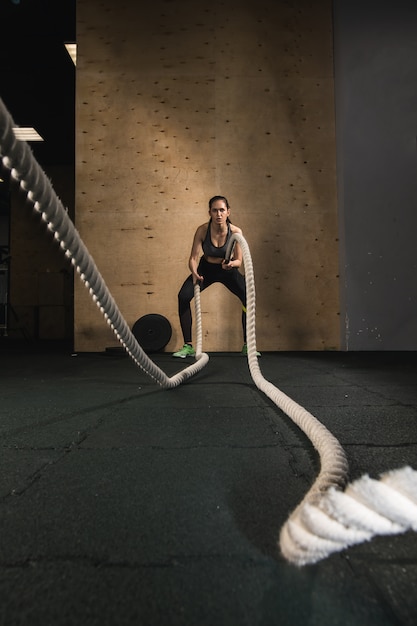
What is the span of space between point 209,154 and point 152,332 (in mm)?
2053

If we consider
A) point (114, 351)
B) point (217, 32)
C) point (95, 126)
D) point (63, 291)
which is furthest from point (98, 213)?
point (63, 291)

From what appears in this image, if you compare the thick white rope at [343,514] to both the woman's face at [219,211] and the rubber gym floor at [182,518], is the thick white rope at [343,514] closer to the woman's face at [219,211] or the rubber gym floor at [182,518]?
the rubber gym floor at [182,518]

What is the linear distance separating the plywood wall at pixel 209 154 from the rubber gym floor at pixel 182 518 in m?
2.83

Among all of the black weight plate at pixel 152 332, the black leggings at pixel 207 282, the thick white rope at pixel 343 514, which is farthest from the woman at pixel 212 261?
the thick white rope at pixel 343 514

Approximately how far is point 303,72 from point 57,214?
15.5 feet

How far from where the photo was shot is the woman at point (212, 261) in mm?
3596

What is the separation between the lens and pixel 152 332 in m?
4.15

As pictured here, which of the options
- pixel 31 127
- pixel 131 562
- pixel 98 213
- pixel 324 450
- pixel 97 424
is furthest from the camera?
pixel 31 127

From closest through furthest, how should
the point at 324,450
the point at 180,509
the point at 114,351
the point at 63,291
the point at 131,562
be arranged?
the point at 131,562
the point at 180,509
the point at 324,450
the point at 114,351
the point at 63,291

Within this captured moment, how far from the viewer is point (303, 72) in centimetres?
452

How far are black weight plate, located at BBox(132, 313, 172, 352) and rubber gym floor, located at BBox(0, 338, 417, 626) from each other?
2.50 m

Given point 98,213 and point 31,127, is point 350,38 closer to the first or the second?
point 98,213

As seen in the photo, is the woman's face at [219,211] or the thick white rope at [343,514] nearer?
the thick white rope at [343,514]

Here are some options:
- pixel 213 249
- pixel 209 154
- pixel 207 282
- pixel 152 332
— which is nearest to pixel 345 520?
pixel 213 249
